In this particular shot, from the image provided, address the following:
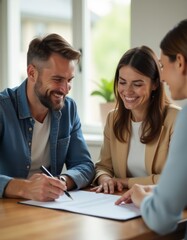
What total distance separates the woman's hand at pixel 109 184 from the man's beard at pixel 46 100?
1.26 feet

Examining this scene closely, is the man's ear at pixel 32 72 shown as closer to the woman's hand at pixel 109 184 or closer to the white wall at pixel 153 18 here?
the woman's hand at pixel 109 184

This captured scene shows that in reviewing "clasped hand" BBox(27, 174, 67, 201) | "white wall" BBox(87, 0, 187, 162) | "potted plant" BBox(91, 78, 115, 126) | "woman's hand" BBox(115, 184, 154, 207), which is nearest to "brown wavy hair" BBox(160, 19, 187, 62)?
"woman's hand" BBox(115, 184, 154, 207)

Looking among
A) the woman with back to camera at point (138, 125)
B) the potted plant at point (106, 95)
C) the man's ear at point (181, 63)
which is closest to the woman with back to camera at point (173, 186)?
the man's ear at point (181, 63)

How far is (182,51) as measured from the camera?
1.30 metres

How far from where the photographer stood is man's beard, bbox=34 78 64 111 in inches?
84.4

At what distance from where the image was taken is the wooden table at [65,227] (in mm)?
1265

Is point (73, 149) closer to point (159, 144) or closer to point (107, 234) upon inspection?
point (159, 144)

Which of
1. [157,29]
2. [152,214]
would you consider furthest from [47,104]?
[152,214]

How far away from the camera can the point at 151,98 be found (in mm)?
2186

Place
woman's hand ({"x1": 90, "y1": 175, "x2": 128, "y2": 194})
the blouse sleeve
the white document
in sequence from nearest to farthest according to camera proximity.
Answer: the blouse sleeve → the white document → woman's hand ({"x1": 90, "y1": 175, "x2": 128, "y2": 194})

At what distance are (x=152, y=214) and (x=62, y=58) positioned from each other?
1.09 m

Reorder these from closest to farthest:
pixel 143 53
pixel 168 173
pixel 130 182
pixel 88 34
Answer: pixel 168 173, pixel 130 182, pixel 143 53, pixel 88 34

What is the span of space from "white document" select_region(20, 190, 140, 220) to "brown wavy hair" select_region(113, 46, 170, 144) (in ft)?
1.40

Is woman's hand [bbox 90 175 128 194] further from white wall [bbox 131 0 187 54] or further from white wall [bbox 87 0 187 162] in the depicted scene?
white wall [bbox 131 0 187 54]
